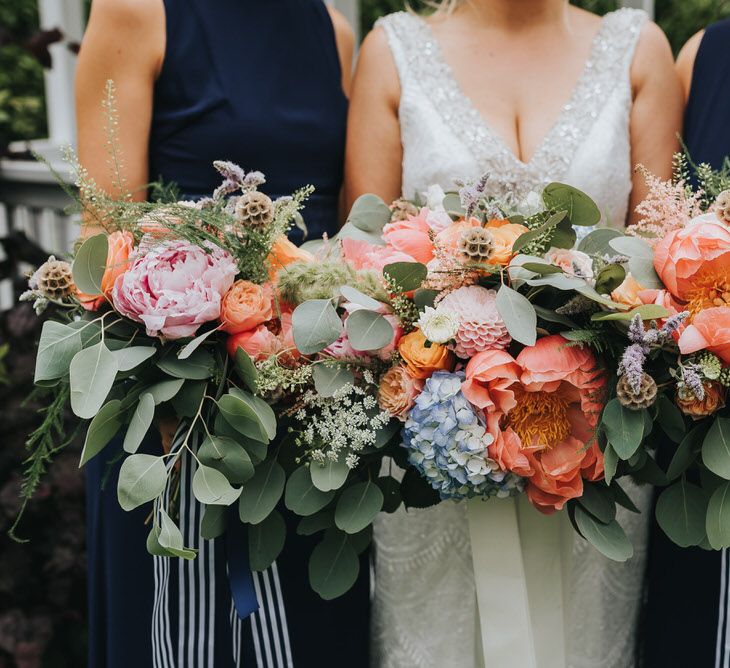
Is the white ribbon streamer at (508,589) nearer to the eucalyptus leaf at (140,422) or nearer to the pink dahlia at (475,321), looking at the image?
the pink dahlia at (475,321)

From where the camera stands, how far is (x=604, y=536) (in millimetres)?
1328

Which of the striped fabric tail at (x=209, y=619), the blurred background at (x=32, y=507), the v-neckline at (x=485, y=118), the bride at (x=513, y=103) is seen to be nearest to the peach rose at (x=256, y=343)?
the striped fabric tail at (x=209, y=619)

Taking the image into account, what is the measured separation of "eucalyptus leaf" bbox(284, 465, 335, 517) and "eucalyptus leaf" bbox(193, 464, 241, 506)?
0.12 meters

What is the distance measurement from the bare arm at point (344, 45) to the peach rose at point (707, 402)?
1.28 meters

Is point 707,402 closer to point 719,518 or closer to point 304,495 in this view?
point 719,518

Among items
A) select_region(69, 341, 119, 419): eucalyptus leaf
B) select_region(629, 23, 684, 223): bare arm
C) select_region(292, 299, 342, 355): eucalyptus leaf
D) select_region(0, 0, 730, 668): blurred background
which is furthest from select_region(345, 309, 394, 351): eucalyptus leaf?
select_region(0, 0, 730, 668): blurred background

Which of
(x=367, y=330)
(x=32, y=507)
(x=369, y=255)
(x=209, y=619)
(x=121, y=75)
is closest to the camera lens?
(x=367, y=330)

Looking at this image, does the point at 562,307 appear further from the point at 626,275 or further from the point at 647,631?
the point at 647,631

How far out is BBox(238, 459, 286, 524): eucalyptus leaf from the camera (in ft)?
4.45

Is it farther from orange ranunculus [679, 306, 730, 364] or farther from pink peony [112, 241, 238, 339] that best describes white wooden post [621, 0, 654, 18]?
pink peony [112, 241, 238, 339]

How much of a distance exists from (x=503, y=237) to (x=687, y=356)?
1.00 feet

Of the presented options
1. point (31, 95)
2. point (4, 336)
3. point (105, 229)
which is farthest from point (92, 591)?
point (31, 95)

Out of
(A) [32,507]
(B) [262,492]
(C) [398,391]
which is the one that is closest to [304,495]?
(B) [262,492]

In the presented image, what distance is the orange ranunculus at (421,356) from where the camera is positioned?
127cm
